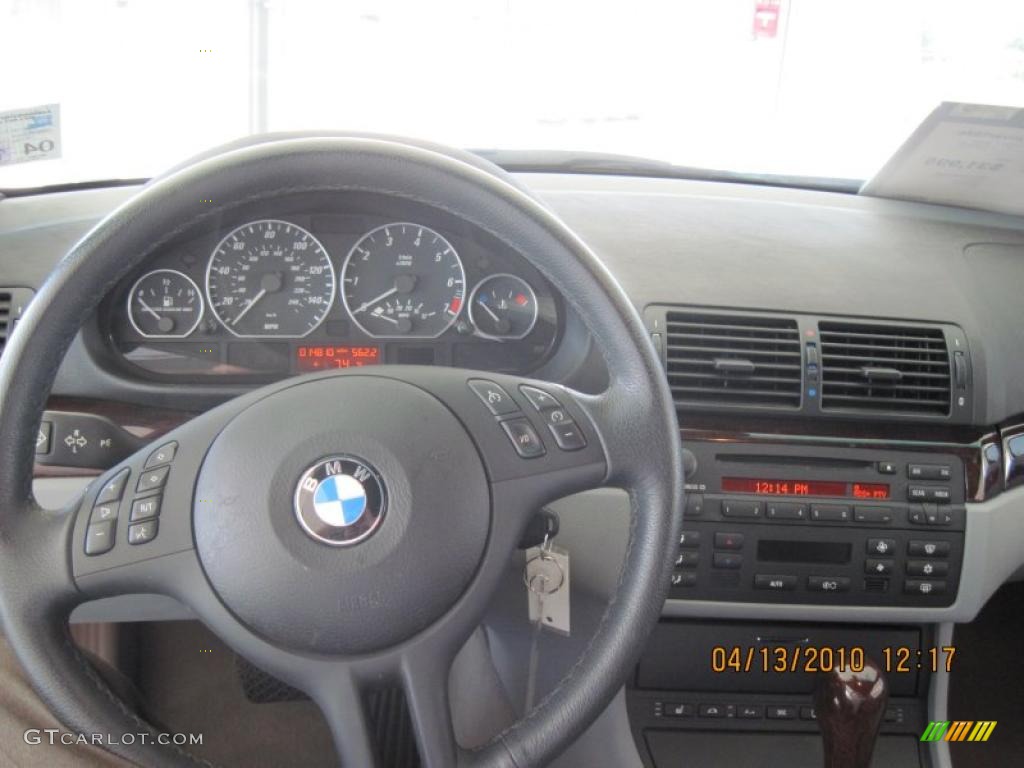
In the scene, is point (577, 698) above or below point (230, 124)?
below

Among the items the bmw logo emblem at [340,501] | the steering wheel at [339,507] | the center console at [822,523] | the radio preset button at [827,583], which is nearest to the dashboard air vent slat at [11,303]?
the steering wheel at [339,507]

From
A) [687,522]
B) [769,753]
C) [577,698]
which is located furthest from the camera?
[769,753]

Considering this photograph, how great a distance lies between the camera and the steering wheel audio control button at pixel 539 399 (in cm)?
106

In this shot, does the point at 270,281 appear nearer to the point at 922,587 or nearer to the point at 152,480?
the point at 152,480

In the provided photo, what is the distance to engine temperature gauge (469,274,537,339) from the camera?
1.55 m

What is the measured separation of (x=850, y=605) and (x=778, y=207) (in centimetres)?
66

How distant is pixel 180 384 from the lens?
155cm

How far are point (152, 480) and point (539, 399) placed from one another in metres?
0.39

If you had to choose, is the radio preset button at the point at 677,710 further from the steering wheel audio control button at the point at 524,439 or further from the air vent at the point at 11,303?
the air vent at the point at 11,303

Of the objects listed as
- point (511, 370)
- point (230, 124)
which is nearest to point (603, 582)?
point (511, 370)

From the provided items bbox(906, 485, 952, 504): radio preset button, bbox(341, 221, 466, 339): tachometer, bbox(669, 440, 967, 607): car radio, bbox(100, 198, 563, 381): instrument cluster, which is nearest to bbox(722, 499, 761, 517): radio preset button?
bbox(669, 440, 967, 607): car radio

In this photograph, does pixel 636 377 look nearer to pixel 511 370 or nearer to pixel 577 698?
pixel 577 698
